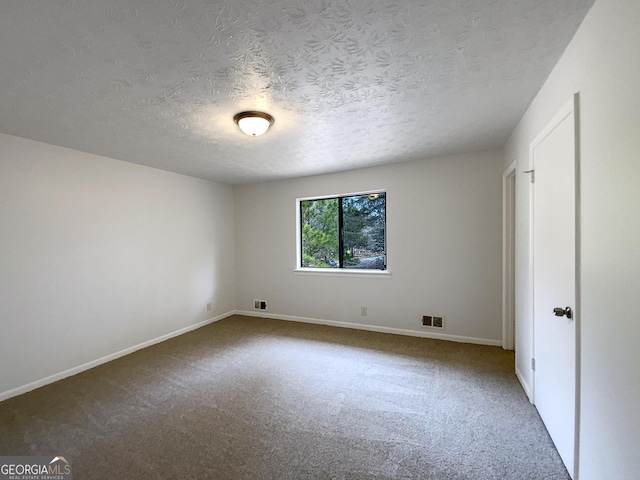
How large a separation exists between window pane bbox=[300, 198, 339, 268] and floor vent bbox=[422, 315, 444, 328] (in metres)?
1.50

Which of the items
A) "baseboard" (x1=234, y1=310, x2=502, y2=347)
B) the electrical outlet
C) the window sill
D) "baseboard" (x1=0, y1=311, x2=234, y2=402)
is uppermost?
the window sill

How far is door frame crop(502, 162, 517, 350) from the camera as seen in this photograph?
3154 millimetres

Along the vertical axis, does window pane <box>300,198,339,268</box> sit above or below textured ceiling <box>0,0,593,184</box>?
below

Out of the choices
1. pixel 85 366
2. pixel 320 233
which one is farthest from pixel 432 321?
pixel 85 366

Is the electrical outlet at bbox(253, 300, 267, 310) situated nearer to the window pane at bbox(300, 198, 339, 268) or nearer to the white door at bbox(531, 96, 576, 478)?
the window pane at bbox(300, 198, 339, 268)

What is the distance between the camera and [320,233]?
186 inches

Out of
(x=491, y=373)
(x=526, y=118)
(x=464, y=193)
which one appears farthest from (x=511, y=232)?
(x=491, y=373)

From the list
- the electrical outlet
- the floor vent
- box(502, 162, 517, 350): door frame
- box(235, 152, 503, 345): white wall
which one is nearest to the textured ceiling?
box(502, 162, 517, 350): door frame

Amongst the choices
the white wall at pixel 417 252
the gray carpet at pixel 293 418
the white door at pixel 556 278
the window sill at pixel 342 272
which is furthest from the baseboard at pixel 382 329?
the white door at pixel 556 278

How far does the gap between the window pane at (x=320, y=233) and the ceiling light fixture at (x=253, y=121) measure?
2378 millimetres

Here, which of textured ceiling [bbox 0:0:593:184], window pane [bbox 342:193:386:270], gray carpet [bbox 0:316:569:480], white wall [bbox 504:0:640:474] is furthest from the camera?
window pane [bbox 342:193:386:270]

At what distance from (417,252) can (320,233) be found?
62.8 inches

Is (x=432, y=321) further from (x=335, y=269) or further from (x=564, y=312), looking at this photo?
(x=564, y=312)

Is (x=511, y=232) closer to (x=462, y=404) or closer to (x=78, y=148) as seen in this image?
(x=462, y=404)
